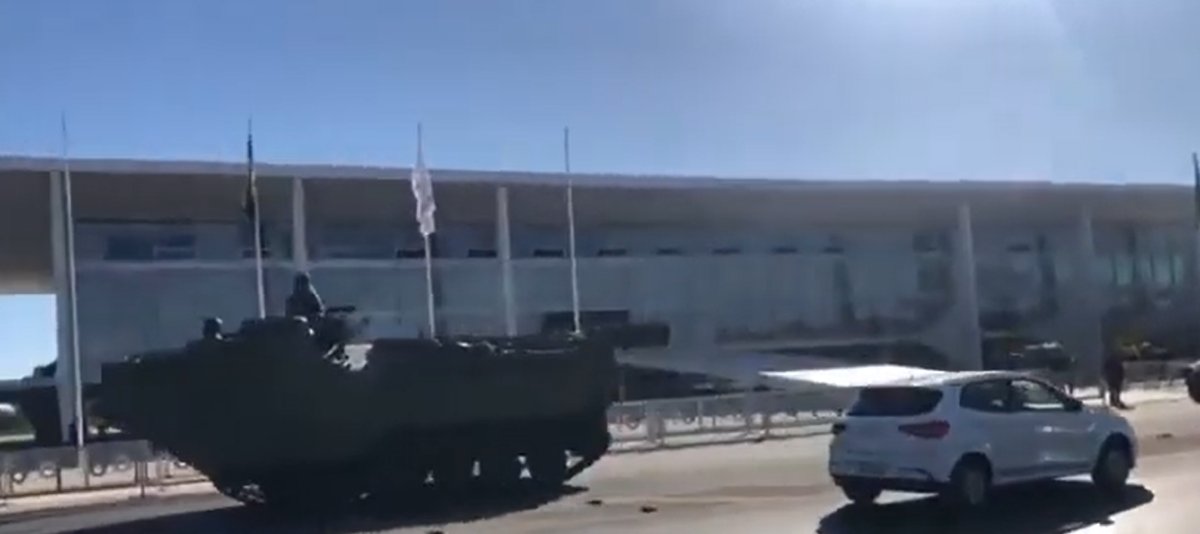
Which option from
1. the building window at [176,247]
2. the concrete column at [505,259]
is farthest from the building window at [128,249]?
the concrete column at [505,259]

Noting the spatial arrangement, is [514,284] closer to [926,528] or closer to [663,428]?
[663,428]

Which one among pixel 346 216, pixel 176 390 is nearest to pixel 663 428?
pixel 176 390

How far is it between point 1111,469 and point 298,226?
3696cm

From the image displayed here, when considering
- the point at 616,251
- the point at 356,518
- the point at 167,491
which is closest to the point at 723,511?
the point at 356,518

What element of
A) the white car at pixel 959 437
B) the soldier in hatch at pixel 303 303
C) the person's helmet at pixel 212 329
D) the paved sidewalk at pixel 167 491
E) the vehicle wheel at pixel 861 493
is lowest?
the paved sidewalk at pixel 167 491

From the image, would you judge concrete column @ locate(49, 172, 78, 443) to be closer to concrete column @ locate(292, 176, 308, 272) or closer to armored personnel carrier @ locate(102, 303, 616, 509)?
concrete column @ locate(292, 176, 308, 272)

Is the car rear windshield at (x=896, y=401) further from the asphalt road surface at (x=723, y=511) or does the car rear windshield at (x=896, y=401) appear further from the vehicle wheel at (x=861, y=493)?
the asphalt road surface at (x=723, y=511)

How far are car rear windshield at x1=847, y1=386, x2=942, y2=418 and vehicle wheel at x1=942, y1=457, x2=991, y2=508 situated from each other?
0.65 metres

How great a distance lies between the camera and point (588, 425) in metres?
25.3

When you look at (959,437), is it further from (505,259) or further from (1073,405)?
(505,259)

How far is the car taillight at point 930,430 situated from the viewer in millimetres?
17203

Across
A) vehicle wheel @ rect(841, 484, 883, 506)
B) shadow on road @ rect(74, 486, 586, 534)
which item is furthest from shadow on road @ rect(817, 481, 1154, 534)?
shadow on road @ rect(74, 486, 586, 534)

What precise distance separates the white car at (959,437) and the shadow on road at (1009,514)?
25 centimetres

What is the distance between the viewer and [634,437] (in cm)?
3619
